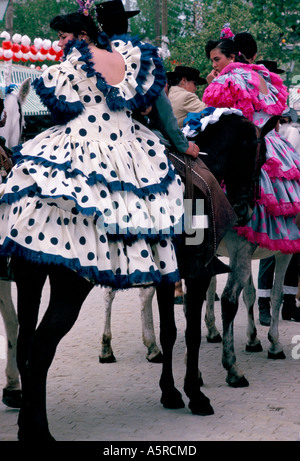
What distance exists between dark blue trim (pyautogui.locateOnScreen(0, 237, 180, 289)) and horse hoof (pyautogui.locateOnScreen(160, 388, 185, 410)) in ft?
4.22

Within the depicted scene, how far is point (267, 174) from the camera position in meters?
7.07

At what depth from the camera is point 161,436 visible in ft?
17.2

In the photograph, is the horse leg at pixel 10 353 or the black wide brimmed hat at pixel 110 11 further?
the horse leg at pixel 10 353

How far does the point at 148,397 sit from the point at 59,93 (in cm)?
256

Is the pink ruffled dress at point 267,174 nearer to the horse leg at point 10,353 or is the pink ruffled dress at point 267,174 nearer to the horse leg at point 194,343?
the horse leg at point 194,343

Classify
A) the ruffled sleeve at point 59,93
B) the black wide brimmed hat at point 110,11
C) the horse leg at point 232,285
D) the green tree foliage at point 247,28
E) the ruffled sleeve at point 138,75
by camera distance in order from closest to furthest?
the ruffled sleeve at point 59,93 < the ruffled sleeve at point 138,75 < the black wide brimmed hat at point 110,11 < the horse leg at point 232,285 < the green tree foliage at point 247,28

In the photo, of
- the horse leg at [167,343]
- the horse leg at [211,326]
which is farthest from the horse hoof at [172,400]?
the horse leg at [211,326]

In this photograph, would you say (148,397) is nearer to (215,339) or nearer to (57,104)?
(215,339)

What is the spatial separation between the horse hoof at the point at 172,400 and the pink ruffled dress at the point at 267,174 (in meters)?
1.63

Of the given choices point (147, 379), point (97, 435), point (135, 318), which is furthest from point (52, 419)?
point (135, 318)

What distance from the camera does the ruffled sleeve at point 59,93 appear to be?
4.97 meters
